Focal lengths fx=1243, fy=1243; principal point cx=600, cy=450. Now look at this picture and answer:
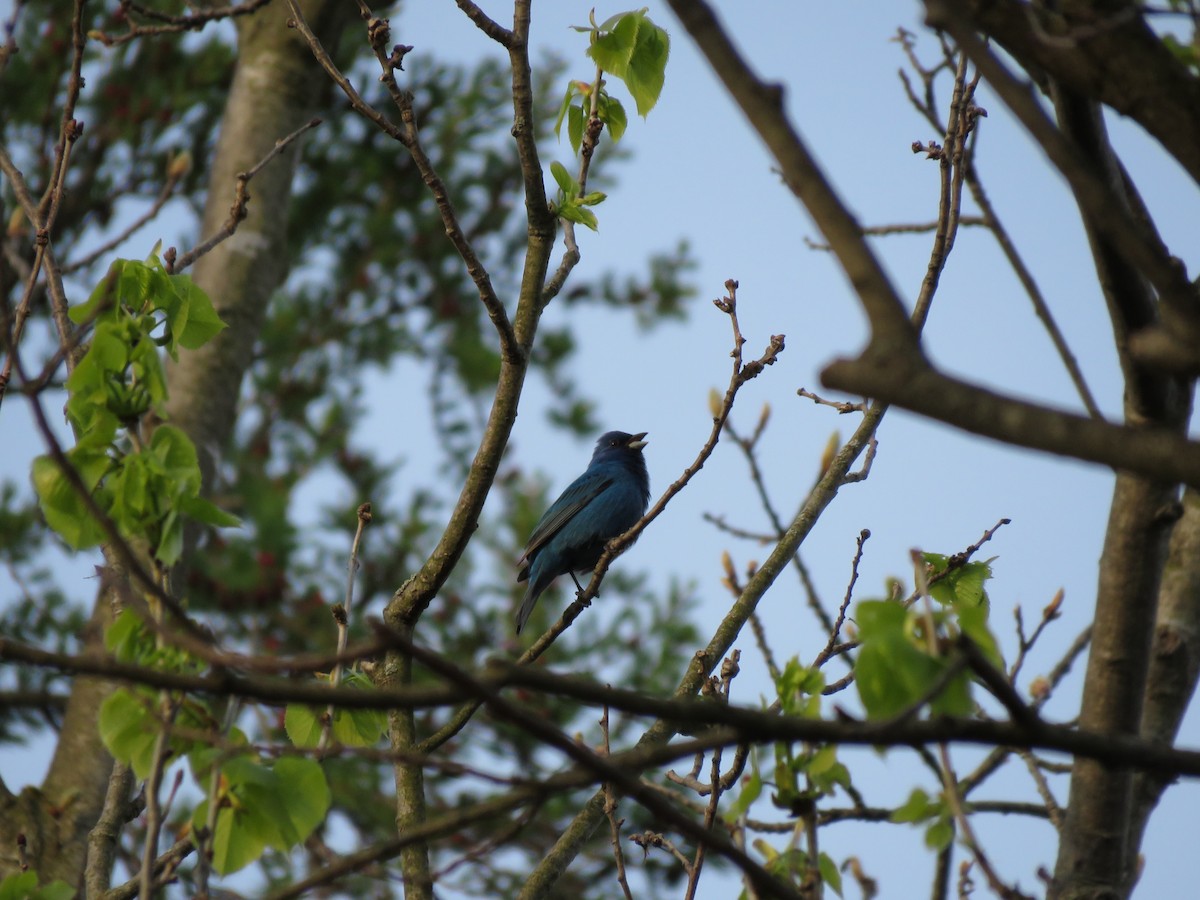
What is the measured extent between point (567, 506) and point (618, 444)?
128 cm

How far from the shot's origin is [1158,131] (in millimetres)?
1780

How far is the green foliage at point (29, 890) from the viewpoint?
262 centimetres

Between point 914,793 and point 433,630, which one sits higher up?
point 433,630

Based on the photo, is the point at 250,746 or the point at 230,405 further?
the point at 230,405

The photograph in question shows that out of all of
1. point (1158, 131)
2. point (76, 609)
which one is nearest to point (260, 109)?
point (76, 609)

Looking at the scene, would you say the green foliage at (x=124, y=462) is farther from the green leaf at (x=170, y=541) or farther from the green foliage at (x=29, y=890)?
the green foliage at (x=29, y=890)

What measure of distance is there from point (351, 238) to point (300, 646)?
129 inches

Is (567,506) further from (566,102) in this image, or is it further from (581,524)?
(566,102)

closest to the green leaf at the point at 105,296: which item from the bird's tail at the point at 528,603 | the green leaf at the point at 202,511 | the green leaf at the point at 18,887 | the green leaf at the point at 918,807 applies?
the green leaf at the point at 202,511

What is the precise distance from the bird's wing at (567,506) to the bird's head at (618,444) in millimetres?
420

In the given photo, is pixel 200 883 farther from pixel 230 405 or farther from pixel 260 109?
pixel 260 109

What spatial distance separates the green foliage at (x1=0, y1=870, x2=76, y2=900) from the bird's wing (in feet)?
18.7

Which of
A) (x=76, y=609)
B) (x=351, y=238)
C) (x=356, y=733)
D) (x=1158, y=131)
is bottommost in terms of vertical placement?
(x=356, y=733)

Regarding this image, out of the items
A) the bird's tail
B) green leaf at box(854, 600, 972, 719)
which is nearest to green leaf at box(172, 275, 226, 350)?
green leaf at box(854, 600, 972, 719)
